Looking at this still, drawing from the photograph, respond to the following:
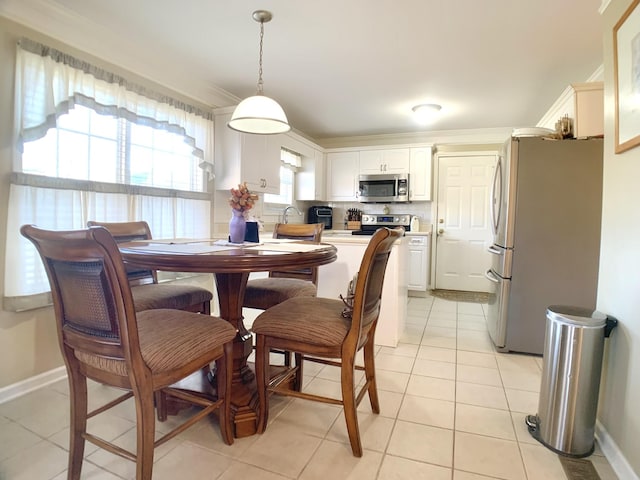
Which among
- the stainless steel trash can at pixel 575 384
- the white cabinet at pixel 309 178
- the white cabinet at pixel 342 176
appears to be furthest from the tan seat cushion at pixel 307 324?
the white cabinet at pixel 342 176

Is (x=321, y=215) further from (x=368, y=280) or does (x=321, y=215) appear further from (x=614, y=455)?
(x=614, y=455)

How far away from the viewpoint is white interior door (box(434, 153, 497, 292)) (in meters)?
4.91

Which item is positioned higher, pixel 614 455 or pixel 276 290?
pixel 276 290

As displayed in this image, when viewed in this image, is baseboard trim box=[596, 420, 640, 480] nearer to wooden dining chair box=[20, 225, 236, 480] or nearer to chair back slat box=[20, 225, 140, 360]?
wooden dining chair box=[20, 225, 236, 480]

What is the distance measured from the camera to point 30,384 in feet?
6.77

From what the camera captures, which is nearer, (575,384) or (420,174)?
(575,384)

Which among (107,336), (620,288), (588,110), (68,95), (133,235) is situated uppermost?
(588,110)

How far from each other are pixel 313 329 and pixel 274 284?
2.58ft

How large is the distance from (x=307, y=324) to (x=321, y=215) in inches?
154

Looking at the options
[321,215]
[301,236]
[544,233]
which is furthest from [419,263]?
[301,236]

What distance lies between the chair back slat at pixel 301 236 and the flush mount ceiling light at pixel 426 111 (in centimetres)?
204

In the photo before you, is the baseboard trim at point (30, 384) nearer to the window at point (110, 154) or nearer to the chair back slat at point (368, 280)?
the window at point (110, 154)

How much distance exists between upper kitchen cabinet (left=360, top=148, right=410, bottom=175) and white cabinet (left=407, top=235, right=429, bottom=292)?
1001mm

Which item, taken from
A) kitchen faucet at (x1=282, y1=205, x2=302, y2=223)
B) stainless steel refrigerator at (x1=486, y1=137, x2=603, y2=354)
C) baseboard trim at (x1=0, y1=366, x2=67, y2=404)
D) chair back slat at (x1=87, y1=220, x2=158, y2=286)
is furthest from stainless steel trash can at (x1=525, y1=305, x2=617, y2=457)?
kitchen faucet at (x1=282, y1=205, x2=302, y2=223)
